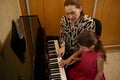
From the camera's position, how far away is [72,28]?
1.79 meters

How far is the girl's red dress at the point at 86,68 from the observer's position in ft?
5.27

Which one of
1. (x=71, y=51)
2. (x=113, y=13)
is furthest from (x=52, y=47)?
(x=113, y=13)

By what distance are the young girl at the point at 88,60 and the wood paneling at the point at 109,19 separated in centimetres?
94

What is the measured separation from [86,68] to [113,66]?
3.72ft

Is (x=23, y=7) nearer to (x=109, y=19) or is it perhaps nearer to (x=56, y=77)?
(x=56, y=77)

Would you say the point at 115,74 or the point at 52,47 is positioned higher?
the point at 52,47

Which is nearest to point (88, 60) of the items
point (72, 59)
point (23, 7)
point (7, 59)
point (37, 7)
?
point (72, 59)

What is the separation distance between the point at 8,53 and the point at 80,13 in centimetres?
81

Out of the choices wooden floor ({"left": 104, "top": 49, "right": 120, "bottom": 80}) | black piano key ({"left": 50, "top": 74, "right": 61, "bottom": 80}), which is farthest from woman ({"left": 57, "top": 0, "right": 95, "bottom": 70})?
wooden floor ({"left": 104, "top": 49, "right": 120, "bottom": 80})

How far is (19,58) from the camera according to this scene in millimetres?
1379

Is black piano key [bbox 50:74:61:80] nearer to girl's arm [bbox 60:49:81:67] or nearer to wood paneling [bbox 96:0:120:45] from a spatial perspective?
girl's arm [bbox 60:49:81:67]

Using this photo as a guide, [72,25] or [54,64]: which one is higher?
[72,25]

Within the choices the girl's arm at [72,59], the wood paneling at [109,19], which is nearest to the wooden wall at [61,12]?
the wood paneling at [109,19]

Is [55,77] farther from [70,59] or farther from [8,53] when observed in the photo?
[8,53]
